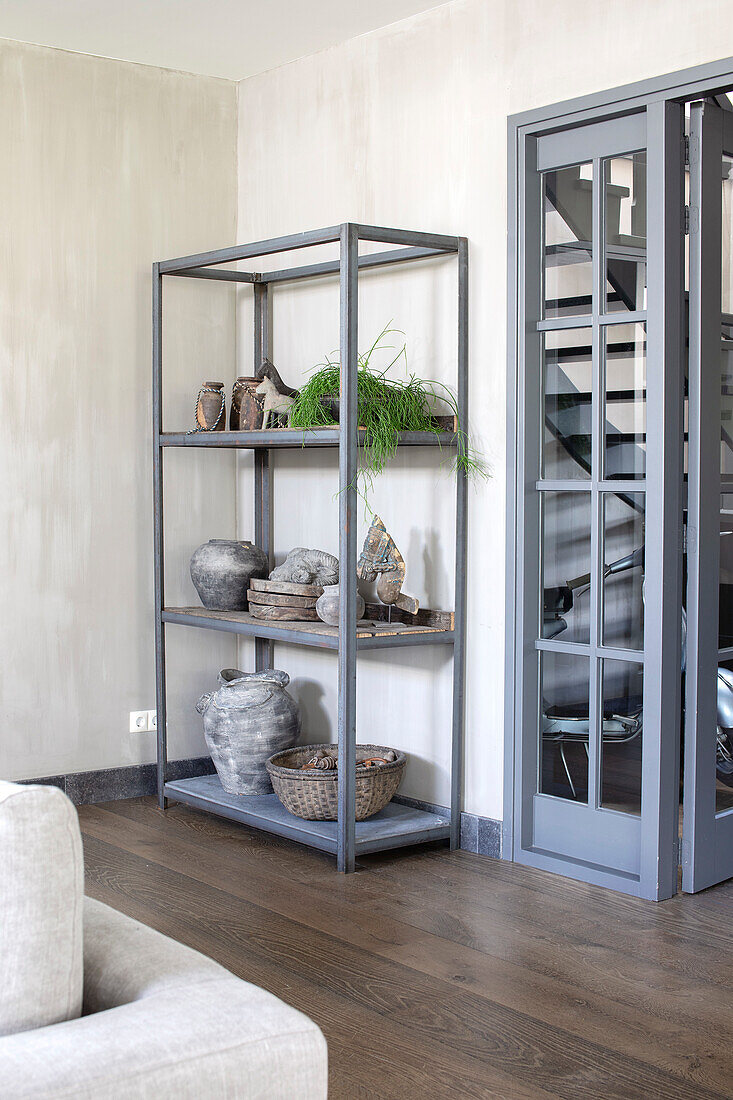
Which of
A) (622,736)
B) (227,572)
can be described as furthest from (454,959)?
(227,572)

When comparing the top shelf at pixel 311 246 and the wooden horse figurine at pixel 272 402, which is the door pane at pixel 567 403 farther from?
the wooden horse figurine at pixel 272 402

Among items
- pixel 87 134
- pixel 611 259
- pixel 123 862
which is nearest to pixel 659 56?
pixel 611 259

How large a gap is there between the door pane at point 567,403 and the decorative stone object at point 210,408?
1274 mm

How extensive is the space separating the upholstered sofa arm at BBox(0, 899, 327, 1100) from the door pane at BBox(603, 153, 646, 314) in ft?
8.41

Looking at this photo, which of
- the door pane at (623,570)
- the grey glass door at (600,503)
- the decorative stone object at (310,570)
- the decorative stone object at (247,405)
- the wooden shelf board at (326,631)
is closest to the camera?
the grey glass door at (600,503)

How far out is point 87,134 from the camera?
4.43m

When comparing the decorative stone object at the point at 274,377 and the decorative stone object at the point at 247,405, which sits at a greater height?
Answer: the decorative stone object at the point at 274,377

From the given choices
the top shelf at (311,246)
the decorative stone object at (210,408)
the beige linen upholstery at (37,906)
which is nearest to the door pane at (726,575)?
the top shelf at (311,246)

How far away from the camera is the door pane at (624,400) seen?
11.2 ft

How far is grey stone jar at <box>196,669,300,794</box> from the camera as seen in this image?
415 centimetres

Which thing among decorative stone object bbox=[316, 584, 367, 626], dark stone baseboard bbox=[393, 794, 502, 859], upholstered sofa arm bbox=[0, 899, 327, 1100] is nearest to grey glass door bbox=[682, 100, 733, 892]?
dark stone baseboard bbox=[393, 794, 502, 859]

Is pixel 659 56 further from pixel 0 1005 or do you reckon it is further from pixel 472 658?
pixel 0 1005

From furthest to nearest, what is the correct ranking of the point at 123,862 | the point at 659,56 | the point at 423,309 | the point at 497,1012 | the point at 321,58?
the point at 321,58 → the point at 423,309 → the point at 123,862 → the point at 659,56 → the point at 497,1012

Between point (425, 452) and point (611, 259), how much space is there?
0.94 m
